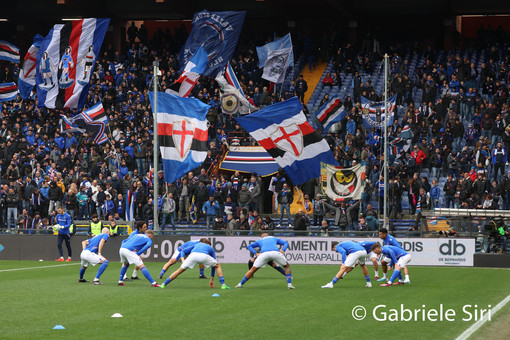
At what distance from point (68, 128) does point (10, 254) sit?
7928 mm

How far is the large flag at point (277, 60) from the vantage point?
45.5 meters

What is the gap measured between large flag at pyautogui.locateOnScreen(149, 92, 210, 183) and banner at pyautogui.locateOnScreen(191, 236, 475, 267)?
3.27 m

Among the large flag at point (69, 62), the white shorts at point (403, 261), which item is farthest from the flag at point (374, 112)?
the white shorts at point (403, 261)

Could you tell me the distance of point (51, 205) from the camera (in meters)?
40.3

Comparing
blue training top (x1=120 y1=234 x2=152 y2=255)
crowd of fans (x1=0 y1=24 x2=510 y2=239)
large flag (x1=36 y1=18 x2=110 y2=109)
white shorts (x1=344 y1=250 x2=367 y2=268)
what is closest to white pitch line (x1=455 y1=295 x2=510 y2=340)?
white shorts (x1=344 y1=250 x2=367 y2=268)

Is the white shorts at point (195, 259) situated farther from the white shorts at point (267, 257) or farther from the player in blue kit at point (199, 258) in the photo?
the white shorts at point (267, 257)

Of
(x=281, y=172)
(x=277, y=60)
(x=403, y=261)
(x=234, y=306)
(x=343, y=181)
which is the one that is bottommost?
(x=234, y=306)

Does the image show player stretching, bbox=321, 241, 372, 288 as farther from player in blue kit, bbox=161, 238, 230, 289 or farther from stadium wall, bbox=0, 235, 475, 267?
stadium wall, bbox=0, 235, 475, 267

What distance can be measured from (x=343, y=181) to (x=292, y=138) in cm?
291

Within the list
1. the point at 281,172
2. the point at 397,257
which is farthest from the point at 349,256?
the point at 281,172

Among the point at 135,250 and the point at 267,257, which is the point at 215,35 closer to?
the point at 135,250

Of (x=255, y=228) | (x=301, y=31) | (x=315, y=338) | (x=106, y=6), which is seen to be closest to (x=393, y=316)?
A: (x=315, y=338)

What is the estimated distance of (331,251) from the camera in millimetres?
35188

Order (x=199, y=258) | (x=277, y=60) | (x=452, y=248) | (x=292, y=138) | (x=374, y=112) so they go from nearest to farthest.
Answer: (x=199, y=258), (x=452, y=248), (x=292, y=138), (x=374, y=112), (x=277, y=60)
